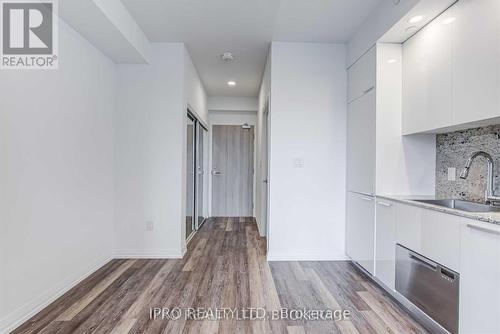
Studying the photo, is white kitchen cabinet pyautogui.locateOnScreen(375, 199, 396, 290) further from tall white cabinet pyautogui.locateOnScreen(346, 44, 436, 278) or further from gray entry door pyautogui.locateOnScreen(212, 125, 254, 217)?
gray entry door pyautogui.locateOnScreen(212, 125, 254, 217)

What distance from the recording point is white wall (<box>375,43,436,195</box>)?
98.7 inches

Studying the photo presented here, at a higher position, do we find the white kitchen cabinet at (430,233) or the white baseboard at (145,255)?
the white kitchen cabinet at (430,233)

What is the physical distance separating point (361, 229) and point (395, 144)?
920mm

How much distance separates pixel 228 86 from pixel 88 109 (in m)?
2.81

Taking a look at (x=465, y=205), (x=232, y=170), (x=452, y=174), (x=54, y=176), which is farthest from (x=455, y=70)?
(x=232, y=170)

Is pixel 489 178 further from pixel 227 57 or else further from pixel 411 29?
pixel 227 57

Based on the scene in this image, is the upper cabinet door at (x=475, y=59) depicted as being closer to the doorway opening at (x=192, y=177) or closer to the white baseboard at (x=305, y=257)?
the white baseboard at (x=305, y=257)

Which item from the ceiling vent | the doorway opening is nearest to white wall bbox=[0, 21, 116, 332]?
the doorway opening

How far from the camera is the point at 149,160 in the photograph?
326 centimetres

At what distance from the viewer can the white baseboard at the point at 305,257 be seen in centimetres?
317

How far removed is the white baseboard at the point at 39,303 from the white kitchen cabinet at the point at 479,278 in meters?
2.83

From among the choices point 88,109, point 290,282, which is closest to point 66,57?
point 88,109

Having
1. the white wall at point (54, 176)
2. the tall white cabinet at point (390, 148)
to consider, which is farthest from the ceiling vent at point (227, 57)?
the tall white cabinet at point (390, 148)

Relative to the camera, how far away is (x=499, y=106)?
5.04 feet
